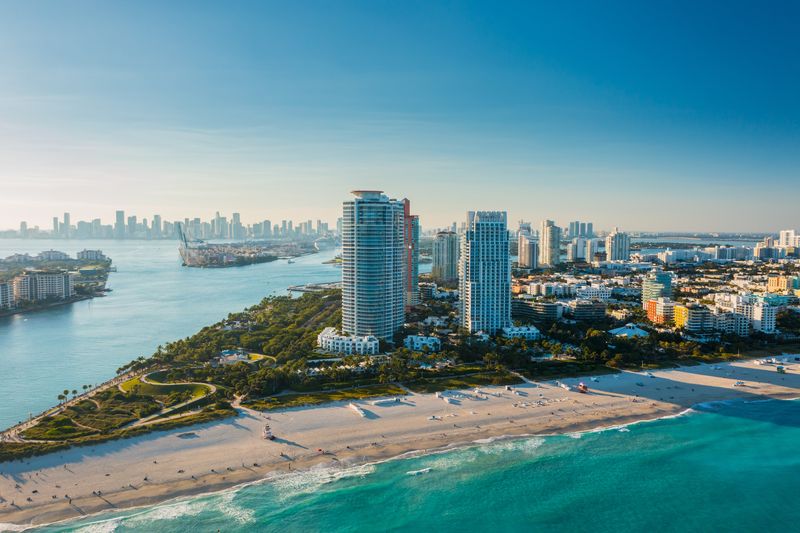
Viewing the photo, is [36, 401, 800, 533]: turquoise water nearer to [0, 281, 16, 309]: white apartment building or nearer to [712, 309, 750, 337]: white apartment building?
[712, 309, 750, 337]: white apartment building

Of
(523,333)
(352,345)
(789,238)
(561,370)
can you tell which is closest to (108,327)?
(352,345)

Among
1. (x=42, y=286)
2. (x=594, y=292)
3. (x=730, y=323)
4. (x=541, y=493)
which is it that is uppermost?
(x=42, y=286)

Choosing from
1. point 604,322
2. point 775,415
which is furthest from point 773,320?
point 775,415

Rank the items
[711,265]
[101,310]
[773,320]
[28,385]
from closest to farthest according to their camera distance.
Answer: [28,385] < [773,320] < [101,310] < [711,265]

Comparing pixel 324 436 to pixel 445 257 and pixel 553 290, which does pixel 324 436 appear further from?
pixel 445 257

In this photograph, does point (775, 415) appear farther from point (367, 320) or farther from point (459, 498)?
point (367, 320)

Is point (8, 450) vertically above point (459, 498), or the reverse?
point (8, 450)
